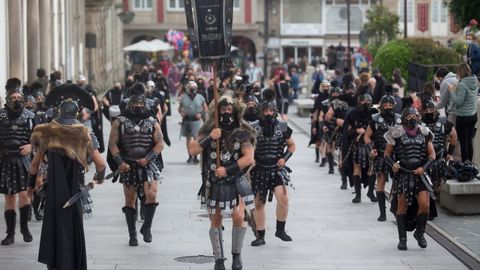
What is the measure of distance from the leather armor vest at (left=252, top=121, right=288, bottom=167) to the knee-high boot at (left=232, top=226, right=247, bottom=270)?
6.71ft

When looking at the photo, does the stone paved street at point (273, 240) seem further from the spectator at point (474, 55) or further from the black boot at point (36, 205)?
the spectator at point (474, 55)

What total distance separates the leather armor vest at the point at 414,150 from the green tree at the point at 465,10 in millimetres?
29301

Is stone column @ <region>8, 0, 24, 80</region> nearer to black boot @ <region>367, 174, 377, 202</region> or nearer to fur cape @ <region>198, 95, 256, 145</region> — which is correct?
black boot @ <region>367, 174, 377, 202</region>

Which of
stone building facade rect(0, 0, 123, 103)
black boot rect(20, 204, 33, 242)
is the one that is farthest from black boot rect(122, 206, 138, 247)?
stone building facade rect(0, 0, 123, 103)

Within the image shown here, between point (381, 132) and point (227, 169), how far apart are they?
435cm

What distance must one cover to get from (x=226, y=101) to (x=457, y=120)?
25.0 ft

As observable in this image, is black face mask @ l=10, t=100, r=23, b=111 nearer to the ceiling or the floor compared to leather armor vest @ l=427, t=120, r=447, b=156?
nearer to the ceiling

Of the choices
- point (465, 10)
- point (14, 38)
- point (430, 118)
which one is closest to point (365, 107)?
point (430, 118)

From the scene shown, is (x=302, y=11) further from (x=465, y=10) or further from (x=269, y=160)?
(x=269, y=160)

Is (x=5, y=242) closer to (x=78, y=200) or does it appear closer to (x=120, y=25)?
(x=78, y=200)

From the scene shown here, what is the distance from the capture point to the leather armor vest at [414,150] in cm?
1545

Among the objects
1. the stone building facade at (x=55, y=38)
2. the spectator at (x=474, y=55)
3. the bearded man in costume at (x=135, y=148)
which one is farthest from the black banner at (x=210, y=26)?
the stone building facade at (x=55, y=38)

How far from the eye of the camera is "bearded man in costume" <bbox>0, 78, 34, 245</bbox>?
15.8 metres

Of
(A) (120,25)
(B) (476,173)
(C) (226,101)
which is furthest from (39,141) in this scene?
(A) (120,25)
